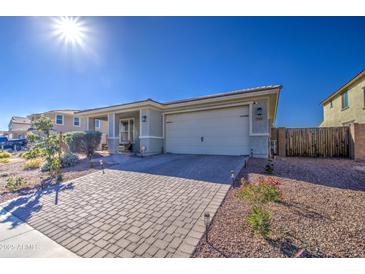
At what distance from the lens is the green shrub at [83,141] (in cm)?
966

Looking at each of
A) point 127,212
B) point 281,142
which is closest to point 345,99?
point 281,142

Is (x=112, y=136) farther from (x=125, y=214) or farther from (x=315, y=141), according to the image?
(x=315, y=141)

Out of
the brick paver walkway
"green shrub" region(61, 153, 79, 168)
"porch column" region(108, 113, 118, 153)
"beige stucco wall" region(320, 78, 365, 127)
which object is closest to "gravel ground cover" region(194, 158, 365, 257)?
the brick paver walkway

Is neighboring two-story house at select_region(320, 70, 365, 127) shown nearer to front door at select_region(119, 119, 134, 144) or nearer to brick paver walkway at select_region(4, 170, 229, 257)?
brick paver walkway at select_region(4, 170, 229, 257)

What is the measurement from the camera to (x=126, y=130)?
43.3 ft

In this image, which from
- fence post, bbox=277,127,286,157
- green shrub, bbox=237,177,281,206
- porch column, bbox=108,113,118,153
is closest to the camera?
green shrub, bbox=237,177,281,206

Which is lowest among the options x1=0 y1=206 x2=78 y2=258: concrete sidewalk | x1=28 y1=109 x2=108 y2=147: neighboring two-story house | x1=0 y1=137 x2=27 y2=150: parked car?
x1=0 y1=206 x2=78 y2=258: concrete sidewalk

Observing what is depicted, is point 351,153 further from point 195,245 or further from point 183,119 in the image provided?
point 195,245

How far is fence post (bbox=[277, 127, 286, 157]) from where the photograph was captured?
954 centimetres

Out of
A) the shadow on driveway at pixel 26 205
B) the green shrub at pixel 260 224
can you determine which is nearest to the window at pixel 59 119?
the shadow on driveway at pixel 26 205

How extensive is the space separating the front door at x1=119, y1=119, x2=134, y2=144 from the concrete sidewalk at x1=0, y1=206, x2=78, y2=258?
10235mm

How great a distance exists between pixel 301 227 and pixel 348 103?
52.7ft
